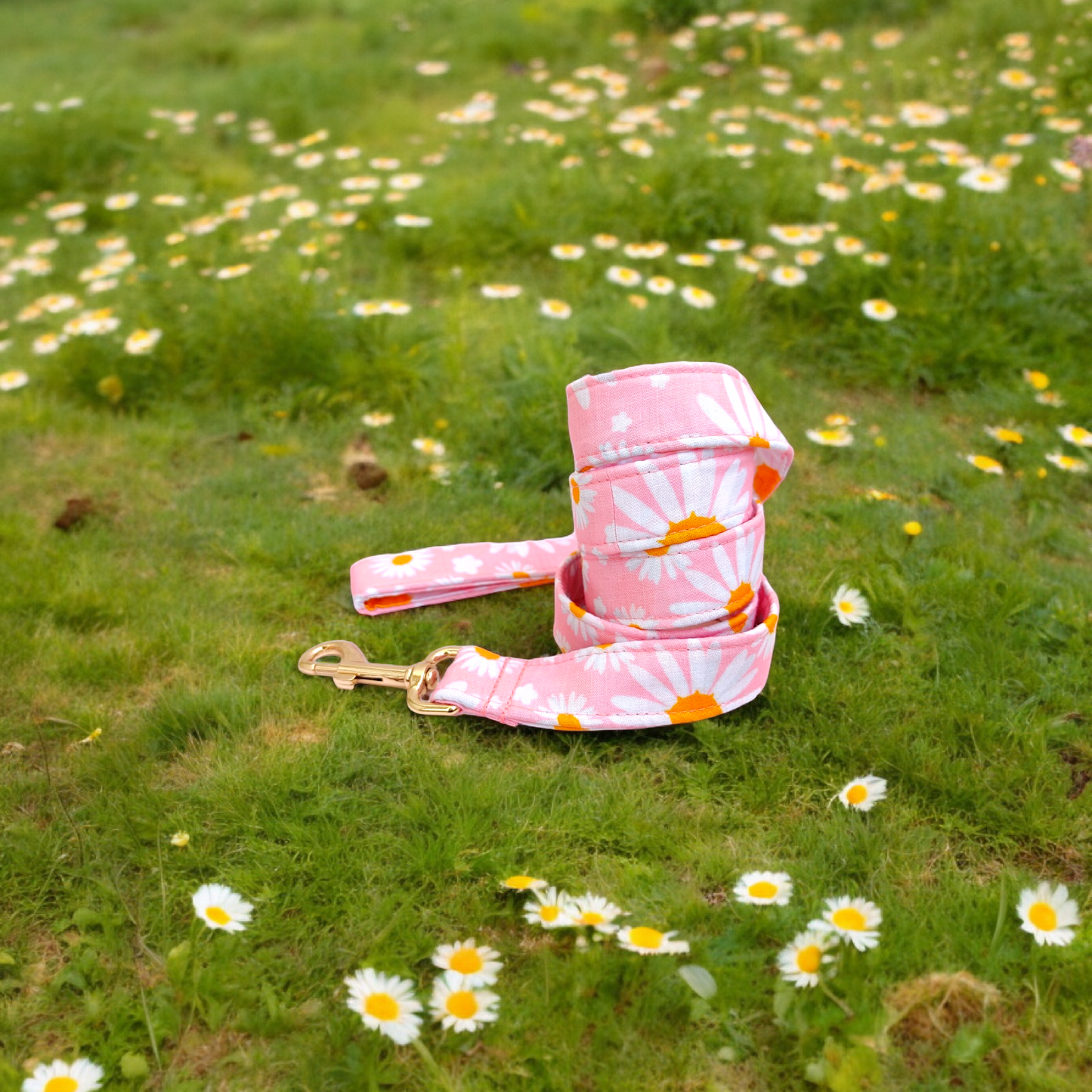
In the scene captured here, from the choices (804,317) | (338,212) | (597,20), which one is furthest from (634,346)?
(597,20)

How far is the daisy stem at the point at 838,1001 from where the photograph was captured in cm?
152

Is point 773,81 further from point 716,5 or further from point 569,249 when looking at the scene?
point 569,249

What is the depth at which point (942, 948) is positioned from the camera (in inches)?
64.7

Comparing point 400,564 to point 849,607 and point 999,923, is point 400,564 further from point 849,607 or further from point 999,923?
point 999,923

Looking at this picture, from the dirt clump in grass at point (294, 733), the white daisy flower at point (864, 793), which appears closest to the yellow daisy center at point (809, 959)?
the white daisy flower at point (864, 793)

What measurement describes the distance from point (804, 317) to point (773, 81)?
7.63ft

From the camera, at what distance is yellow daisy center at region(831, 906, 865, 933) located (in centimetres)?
161

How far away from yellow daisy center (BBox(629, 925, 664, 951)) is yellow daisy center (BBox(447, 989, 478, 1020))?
247mm

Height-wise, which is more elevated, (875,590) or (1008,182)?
(1008,182)

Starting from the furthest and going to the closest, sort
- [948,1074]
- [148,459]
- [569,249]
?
[569,249] → [148,459] → [948,1074]

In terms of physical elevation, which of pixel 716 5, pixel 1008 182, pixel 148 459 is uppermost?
pixel 716 5

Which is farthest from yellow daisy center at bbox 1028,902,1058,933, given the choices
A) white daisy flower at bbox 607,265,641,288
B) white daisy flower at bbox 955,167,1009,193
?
white daisy flower at bbox 955,167,1009,193

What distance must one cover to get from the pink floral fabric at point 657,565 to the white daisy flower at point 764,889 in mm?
397

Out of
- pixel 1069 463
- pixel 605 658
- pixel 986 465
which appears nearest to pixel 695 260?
pixel 986 465
